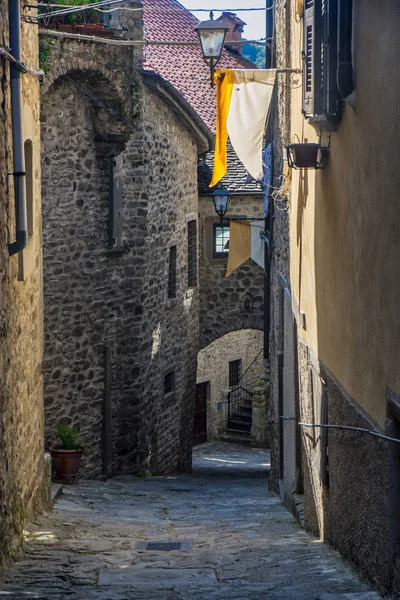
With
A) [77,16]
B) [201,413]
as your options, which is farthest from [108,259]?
[201,413]

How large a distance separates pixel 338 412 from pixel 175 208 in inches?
433

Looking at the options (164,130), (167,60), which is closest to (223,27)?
(164,130)

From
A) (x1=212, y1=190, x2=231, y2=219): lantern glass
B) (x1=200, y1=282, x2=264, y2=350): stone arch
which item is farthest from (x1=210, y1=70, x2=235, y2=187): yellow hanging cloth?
(x1=200, y1=282, x2=264, y2=350): stone arch

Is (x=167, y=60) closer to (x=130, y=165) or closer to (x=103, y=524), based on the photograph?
(x=130, y=165)

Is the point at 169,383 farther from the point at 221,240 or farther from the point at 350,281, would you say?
the point at 350,281

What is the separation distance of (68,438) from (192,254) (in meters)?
7.64

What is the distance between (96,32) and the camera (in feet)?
42.8

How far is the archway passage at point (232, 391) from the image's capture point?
78.3 feet

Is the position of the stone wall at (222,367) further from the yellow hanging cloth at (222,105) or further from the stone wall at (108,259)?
the yellow hanging cloth at (222,105)

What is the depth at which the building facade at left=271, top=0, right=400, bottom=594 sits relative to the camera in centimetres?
528

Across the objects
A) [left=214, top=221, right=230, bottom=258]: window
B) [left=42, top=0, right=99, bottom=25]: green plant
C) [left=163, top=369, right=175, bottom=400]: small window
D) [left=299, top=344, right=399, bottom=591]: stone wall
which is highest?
[left=42, top=0, right=99, bottom=25]: green plant

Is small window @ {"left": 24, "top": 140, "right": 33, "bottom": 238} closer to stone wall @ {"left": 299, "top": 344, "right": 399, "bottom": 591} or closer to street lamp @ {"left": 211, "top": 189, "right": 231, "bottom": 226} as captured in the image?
stone wall @ {"left": 299, "top": 344, "right": 399, "bottom": 591}

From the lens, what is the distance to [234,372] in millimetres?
25734

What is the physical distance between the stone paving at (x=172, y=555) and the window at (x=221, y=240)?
8741 millimetres
